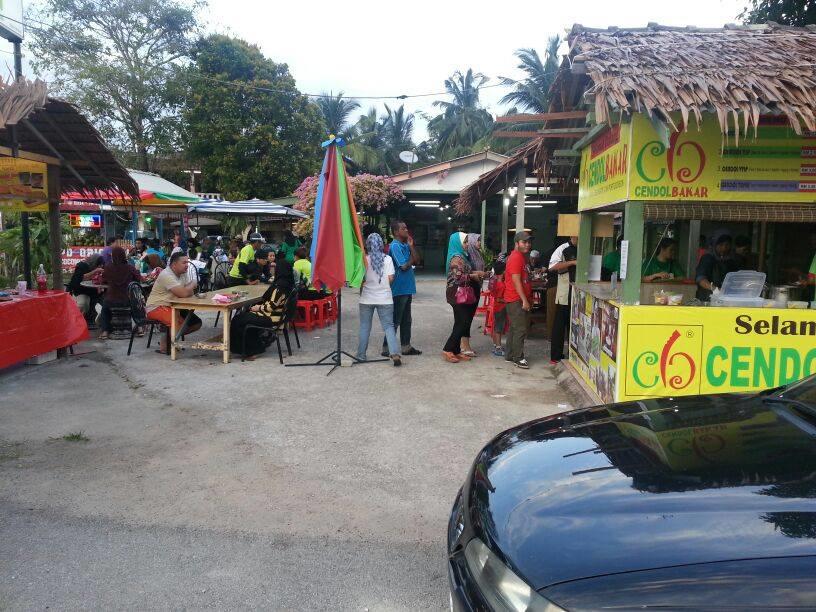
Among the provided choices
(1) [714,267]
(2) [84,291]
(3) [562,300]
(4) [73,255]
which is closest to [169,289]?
(2) [84,291]

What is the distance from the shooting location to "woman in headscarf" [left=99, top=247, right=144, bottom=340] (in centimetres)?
939

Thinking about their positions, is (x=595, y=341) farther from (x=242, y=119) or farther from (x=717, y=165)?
(x=242, y=119)

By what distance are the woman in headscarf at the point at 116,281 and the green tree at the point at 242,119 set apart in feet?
52.2

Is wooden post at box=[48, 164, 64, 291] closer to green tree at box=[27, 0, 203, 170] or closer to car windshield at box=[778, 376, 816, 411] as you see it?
car windshield at box=[778, 376, 816, 411]

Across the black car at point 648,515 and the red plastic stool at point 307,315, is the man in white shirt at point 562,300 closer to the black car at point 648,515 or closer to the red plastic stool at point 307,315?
the red plastic stool at point 307,315

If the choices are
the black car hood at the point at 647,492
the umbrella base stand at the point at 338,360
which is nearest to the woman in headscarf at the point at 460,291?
the umbrella base stand at the point at 338,360

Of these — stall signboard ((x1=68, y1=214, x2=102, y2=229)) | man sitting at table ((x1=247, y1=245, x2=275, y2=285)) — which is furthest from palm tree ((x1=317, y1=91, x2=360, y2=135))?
man sitting at table ((x1=247, y1=245, x2=275, y2=285))

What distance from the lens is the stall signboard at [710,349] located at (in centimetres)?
527

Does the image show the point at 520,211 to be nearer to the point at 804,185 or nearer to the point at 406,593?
the point at 804,185

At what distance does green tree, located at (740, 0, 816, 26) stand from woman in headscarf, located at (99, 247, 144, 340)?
13701 mm

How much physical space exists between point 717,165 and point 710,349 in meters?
1.63

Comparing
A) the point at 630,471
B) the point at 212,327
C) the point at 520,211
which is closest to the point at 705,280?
the point at 630,471

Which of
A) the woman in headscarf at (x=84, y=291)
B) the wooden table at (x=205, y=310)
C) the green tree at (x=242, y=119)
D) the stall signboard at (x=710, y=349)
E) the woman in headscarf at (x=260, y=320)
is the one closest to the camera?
the stall signboard at (x=710, y=349)

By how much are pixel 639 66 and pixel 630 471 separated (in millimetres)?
4018
